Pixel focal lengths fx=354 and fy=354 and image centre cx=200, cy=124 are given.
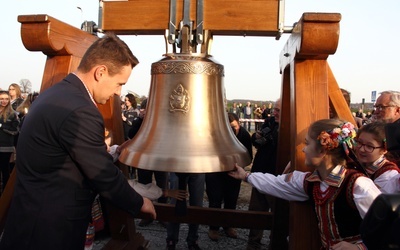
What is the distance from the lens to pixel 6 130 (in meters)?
5.25

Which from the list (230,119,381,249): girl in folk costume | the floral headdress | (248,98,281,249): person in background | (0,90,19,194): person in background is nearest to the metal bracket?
(230,119,381,249): girl in folk costume

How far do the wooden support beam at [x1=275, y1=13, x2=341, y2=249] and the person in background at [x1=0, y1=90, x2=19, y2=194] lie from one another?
15.1 feet

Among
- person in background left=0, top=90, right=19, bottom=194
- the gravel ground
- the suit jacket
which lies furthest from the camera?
person in background left=0, top=90, right=19, bottom=194

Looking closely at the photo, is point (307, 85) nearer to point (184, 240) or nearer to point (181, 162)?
point (181, 162)

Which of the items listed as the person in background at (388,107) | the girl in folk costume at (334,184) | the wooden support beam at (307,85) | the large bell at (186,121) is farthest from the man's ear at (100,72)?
the person in background at (388,107)

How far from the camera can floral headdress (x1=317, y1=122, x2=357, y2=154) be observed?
1796 millimetres

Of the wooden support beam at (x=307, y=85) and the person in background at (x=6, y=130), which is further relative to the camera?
the person in background at (x=6, y=130)

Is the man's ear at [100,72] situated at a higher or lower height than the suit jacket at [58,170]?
higher

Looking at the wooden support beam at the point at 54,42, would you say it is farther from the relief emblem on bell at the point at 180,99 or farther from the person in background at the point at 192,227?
the person in background at the point at 192,227

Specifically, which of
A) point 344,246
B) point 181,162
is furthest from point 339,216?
point 181,162

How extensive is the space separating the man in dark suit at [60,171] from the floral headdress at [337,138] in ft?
3.43

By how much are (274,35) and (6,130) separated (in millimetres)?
4523

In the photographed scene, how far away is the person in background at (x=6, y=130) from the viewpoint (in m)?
5.27

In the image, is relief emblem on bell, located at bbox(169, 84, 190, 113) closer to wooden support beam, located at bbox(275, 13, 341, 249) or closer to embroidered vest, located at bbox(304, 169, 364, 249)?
wooden support beam, located at bbox(275, 13, 341, 249)
